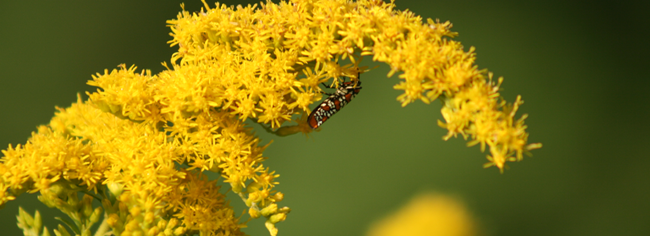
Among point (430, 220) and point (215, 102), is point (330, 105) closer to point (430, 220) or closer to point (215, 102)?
point (215, 102)

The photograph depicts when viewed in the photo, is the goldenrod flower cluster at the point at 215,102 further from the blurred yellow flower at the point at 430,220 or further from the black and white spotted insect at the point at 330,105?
the blurred yellow flower at the point at 430,220

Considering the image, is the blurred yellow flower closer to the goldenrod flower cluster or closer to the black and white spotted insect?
the black and white spotted insect

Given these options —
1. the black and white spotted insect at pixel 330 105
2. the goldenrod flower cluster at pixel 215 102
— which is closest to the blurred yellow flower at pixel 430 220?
the black and white spotted insect at pixel 330 105

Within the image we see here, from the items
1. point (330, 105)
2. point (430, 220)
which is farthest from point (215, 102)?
point (430, 220)

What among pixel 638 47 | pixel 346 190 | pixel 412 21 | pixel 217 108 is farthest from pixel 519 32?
pixel 217 108

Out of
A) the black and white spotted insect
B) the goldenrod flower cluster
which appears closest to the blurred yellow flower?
the black and white spotted insect

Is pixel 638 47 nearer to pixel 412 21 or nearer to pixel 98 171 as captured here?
pixel 412 21

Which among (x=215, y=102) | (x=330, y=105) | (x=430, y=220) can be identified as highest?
(x=430, y=220)
